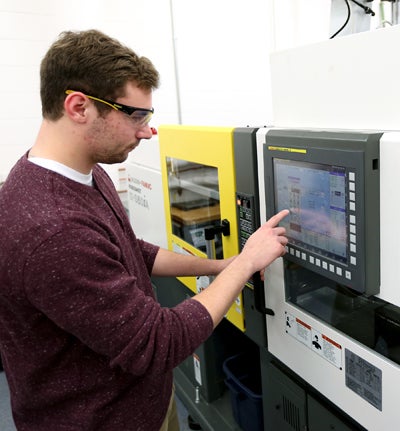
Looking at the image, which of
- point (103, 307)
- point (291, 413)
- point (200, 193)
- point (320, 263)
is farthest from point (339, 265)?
point (200, 193)

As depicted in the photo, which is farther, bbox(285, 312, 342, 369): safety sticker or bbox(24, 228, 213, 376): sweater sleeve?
bbox(285, 312, 342, 369): safety sticker

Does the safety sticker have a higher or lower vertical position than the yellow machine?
lower

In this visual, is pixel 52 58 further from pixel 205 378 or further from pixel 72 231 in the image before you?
pixel 205 378

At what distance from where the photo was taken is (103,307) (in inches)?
35.5

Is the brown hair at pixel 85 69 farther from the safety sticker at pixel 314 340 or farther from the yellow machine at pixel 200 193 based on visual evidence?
the safety sticker at pixel 314 340

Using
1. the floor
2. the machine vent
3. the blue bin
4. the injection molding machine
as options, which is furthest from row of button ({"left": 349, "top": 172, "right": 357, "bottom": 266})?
the floor

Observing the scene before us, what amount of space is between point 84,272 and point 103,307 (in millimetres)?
88

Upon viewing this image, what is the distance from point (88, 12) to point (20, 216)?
264 cm

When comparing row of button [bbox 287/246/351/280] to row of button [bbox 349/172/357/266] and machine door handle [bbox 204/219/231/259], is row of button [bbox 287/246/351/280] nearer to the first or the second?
row of button [bbox 349/172/357/266]

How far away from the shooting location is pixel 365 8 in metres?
1.31

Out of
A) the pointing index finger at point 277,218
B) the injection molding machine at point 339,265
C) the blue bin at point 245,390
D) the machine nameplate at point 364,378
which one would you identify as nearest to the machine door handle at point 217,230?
the injection molding machine at point 339,265

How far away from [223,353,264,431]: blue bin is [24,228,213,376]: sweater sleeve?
95cm

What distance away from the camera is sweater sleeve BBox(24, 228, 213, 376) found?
0.87 meters

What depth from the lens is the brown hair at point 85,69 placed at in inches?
37.8
